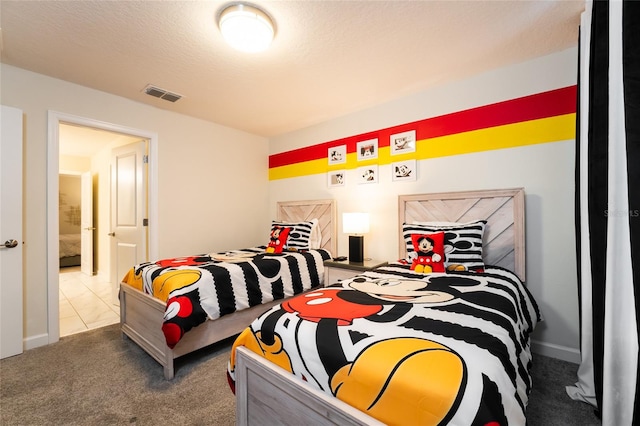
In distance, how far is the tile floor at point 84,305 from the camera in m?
2.94

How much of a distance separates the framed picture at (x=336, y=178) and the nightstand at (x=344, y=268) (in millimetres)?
1028

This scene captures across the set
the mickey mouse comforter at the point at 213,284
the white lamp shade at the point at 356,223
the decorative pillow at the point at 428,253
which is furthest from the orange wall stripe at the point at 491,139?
the mickey mouse comforter at the point at 213,284

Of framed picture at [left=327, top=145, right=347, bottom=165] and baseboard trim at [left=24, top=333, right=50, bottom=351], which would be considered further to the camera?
framed picture at [left=327, top=145, right=347, bottom=165]

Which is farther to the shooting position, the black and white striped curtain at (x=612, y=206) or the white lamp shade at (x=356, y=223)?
the white lamp shade at (x=356, y=223)

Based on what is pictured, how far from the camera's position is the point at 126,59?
7.36ft

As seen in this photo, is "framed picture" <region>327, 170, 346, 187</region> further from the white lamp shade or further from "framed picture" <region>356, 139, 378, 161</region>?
the white lamp shade

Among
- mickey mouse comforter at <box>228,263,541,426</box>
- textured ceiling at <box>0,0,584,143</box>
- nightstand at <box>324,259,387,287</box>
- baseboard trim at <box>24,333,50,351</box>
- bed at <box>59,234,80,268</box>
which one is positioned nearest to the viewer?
mickey mouse comforter at <box>228,263,541,426</box>

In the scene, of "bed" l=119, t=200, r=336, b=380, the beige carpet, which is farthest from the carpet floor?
"bed" l=119, t=200, r=336, b=380

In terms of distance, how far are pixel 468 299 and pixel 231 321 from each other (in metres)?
1.79

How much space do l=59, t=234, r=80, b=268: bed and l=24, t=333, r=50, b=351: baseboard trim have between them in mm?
4387

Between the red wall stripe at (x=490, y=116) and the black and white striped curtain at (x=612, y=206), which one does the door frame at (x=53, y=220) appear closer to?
the red wall stripe at (x=490, y=116)

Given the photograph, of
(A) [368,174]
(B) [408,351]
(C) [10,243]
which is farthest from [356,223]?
(C) [10,243]

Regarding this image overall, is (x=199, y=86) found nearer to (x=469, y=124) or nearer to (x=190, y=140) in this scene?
(x=190, y=140)

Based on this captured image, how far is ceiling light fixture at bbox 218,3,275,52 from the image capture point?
167cm
